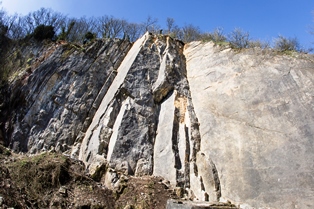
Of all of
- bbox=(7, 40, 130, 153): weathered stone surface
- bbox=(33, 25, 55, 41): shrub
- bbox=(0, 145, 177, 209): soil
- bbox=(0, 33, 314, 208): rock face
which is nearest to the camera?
bbox=(0, 145, 177, 209): soil

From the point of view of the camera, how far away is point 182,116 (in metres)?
9.21

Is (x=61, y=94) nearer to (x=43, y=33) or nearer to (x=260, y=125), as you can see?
(x=260, y=125)

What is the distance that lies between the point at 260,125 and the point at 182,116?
2.81 metres

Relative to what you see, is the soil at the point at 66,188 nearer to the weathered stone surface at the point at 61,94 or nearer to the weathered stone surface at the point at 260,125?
the weathered stone surface at the point at 260,125

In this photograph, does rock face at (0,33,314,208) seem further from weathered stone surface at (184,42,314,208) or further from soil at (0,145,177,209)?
soil at (0,145,177,209)

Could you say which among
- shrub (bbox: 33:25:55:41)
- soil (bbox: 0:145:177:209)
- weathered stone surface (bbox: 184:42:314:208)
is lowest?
soil (bbox: 0:145:177:209)

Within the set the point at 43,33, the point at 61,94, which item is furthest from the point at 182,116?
the point at 43,33

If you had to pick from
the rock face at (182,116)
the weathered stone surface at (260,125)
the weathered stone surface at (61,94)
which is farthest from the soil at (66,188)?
the weathered stone surface at (61,94)

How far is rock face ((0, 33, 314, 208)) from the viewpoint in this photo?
6949mm

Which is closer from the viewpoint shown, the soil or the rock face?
the soil

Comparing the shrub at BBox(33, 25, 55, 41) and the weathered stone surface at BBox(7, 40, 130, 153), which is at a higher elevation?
the shrub at BBox(33, 25, 55, 41)

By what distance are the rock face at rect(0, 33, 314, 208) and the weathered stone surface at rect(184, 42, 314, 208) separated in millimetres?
28

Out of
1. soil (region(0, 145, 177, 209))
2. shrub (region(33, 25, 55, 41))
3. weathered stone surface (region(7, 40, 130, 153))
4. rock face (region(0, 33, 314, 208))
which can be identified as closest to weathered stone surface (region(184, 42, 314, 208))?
rock face (region(0, 33, 314, 208))

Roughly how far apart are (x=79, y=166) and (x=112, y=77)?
213 inches
